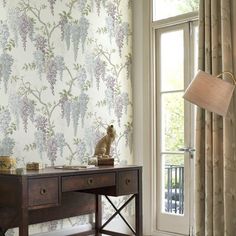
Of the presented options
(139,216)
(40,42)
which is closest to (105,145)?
(139,216)

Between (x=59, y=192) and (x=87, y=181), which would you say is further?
(x=87, y=181)

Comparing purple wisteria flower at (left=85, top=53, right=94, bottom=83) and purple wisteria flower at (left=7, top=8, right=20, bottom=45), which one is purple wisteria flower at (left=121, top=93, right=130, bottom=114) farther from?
purple wisteria flower at (left=7, top=8, right=20, bottom=45)

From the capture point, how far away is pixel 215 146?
359cm

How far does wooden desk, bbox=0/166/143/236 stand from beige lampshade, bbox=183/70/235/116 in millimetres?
858

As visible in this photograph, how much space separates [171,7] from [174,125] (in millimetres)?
1178

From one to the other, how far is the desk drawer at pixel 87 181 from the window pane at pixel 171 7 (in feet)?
5.90

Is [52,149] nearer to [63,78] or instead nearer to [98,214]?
[63,78]

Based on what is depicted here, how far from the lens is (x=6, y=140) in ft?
11.0

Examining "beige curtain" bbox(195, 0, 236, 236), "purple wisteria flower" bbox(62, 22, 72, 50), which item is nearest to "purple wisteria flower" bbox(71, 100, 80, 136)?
"purple wisteria flower" bbox(62, 22, 72, 50)

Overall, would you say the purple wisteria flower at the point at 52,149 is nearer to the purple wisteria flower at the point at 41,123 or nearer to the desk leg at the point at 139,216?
the purple wisteria flower at the point at 41,123

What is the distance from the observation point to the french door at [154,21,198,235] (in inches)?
159

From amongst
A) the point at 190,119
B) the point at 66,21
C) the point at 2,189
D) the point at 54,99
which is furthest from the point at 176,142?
the point at 2,189

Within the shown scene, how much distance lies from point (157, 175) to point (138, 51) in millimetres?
1300

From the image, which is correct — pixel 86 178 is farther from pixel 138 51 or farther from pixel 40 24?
pixel 138 51
